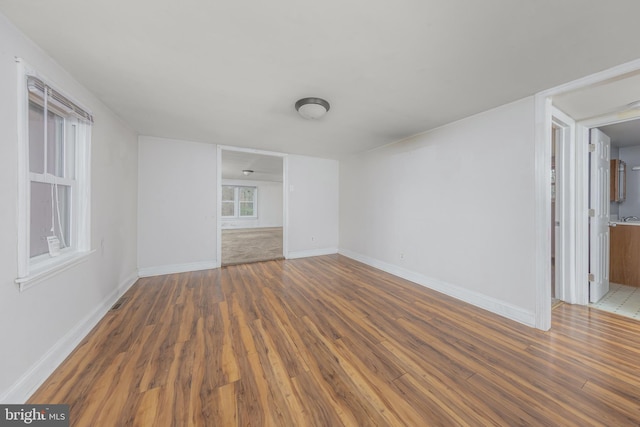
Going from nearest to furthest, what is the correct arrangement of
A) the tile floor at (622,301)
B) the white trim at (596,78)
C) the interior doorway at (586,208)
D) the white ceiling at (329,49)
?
the white ceiling at (329,49) < the white trim at (596,78) < the tile floor at (622,301) < the interior doorway at (586,208)

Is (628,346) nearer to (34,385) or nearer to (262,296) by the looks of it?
(262,296)

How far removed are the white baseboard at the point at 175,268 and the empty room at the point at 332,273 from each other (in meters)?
0.04

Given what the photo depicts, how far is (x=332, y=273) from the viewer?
375cm

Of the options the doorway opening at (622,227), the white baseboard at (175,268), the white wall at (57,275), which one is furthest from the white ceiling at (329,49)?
the white baseboard at (175,268)

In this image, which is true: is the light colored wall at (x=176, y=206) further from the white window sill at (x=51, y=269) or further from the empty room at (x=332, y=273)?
the white window sill at (x=51, y=269)

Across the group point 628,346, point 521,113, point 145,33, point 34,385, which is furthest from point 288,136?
point 628,346

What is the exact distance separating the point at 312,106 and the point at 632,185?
213 inches

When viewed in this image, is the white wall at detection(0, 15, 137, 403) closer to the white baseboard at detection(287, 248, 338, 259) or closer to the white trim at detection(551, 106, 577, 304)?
the white baseboard at detection(287, 248, 338, 259)

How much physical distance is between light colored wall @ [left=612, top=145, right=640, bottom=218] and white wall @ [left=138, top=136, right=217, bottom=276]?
7.10 m

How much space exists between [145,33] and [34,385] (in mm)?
2323

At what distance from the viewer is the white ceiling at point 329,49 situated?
3.89 feet

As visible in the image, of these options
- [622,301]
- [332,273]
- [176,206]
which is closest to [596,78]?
[622,301]

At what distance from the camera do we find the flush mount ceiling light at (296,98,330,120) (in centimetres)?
215

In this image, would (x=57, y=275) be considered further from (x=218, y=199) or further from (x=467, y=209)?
(x=467, y=209)
